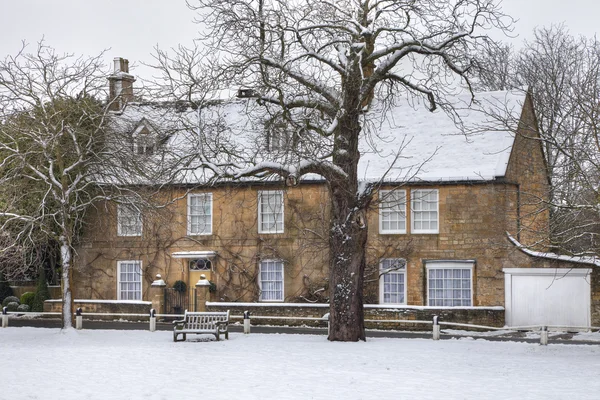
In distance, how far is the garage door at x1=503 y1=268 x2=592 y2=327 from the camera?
30.8 metres

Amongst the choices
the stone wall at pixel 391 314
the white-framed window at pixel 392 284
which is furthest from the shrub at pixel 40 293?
the white-framed window at pixel 392 284

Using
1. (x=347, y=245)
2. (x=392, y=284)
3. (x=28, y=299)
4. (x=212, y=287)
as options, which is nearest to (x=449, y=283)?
(x=392, y=284)

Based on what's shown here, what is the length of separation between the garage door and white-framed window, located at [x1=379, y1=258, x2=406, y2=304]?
3.77m

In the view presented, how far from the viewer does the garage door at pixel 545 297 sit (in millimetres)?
30844

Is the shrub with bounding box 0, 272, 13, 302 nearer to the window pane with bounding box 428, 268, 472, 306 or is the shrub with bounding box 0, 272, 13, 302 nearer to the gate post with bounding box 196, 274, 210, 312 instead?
the gate post with bounding box 196, 274, 210, 312

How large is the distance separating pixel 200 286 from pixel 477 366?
15091 mm

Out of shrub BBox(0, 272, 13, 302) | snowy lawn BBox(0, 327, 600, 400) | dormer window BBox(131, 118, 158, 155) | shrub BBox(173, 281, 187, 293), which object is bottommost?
snowy lawn BBox(0, 327, 600, 400)

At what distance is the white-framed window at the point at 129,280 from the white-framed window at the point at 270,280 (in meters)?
5.29

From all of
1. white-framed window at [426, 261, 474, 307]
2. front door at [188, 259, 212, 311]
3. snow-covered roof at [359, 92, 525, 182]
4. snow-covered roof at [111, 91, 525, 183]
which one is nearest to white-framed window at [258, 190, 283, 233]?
snow-covered roof at [111, 91, 525, 183]

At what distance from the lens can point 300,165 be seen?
2350cm

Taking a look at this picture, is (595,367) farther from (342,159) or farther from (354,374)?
(342,159)

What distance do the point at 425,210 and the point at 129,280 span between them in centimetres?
1249

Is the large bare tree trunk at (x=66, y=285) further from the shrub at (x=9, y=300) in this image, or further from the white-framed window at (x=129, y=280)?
the shrub at (x=9, y=300)

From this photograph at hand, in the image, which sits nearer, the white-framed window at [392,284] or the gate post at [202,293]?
the gate post at [202,293]
